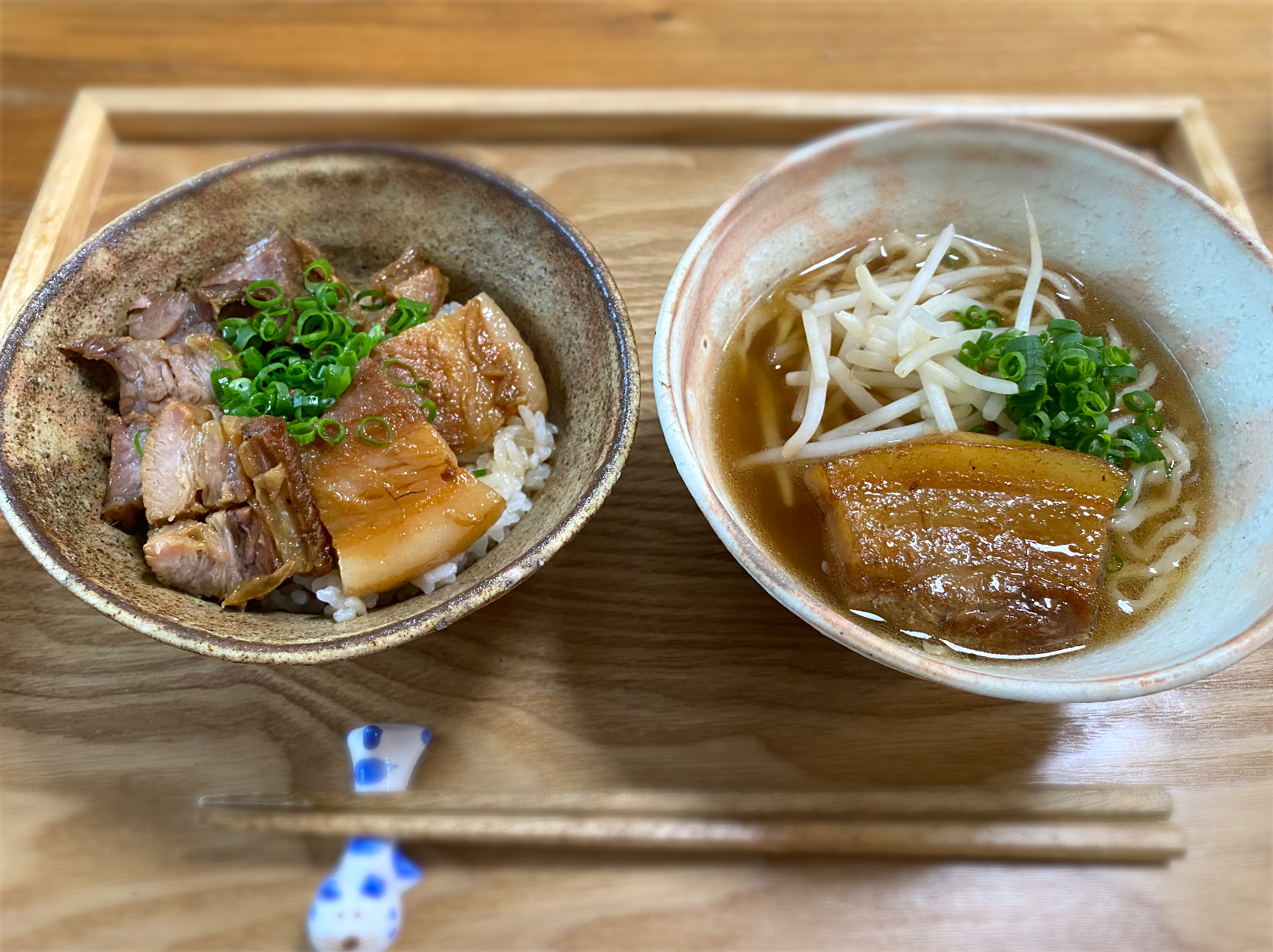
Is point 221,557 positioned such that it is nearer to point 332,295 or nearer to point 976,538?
point 332,295

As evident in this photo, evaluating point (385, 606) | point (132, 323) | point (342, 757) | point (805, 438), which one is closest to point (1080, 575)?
point (805, 438)

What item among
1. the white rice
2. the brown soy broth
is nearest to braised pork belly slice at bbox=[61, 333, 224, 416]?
the white rice

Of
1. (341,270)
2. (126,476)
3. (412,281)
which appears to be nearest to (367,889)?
(126,476)

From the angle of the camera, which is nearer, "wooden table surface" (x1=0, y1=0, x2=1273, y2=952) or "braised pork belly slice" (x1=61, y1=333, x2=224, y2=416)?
"wooden table surface" (x1=0, y1=0, x2=1273, y2=952)

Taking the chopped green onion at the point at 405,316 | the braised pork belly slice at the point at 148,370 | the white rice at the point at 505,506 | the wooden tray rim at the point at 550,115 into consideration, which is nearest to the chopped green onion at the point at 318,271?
the chopped green onion at the point at 405,316

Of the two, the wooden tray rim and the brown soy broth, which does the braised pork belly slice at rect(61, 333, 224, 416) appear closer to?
the wooden tray rim
